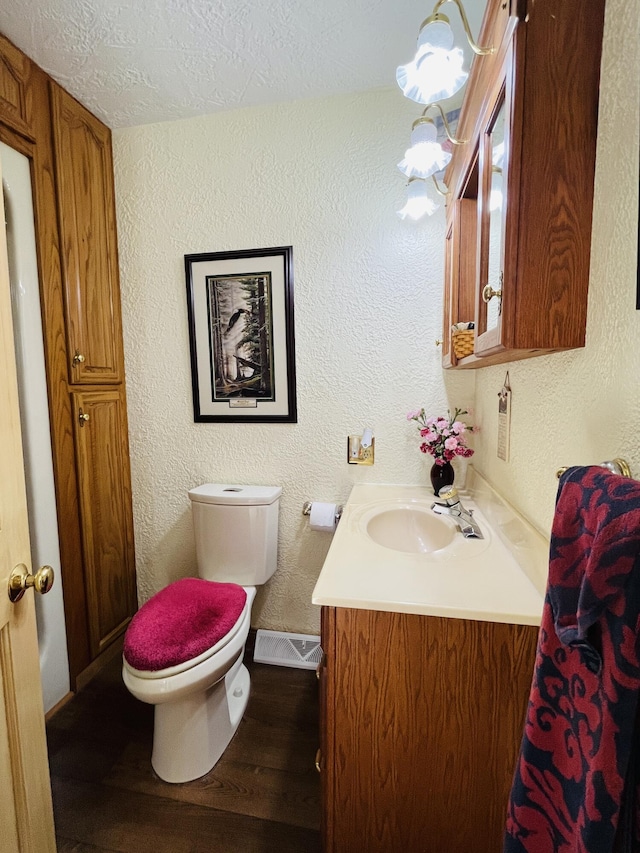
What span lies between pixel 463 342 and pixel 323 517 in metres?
0.90

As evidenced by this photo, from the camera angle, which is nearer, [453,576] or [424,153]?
[453,576]

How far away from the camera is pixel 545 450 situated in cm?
91

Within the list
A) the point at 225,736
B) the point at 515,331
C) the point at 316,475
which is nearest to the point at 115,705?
the point at 225,736

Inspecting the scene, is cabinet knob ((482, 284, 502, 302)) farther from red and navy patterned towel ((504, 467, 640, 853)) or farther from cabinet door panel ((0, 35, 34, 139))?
cabinet door panel ((0, 35, 34, 139))

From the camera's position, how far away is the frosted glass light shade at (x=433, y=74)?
769 mm

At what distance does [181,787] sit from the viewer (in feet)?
3.95

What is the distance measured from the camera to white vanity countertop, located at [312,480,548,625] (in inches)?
30.4

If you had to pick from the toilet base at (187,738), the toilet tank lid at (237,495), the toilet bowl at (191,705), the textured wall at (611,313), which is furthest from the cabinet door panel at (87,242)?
the textured wall at (611,313)

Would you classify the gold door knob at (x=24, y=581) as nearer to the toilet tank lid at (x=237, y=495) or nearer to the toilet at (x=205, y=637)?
the toilet at (x=205, y=637)

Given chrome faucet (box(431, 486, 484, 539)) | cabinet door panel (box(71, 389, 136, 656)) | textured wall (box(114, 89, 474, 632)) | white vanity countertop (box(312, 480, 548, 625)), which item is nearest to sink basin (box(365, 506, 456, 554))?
chrome faucet (box(431, 486, 484, 539))

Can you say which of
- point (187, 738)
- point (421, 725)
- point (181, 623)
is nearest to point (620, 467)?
point (421, 725)

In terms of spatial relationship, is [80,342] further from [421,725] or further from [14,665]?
[421,725]

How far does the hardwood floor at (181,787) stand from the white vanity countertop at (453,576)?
825 mm

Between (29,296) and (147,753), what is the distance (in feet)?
5.52
